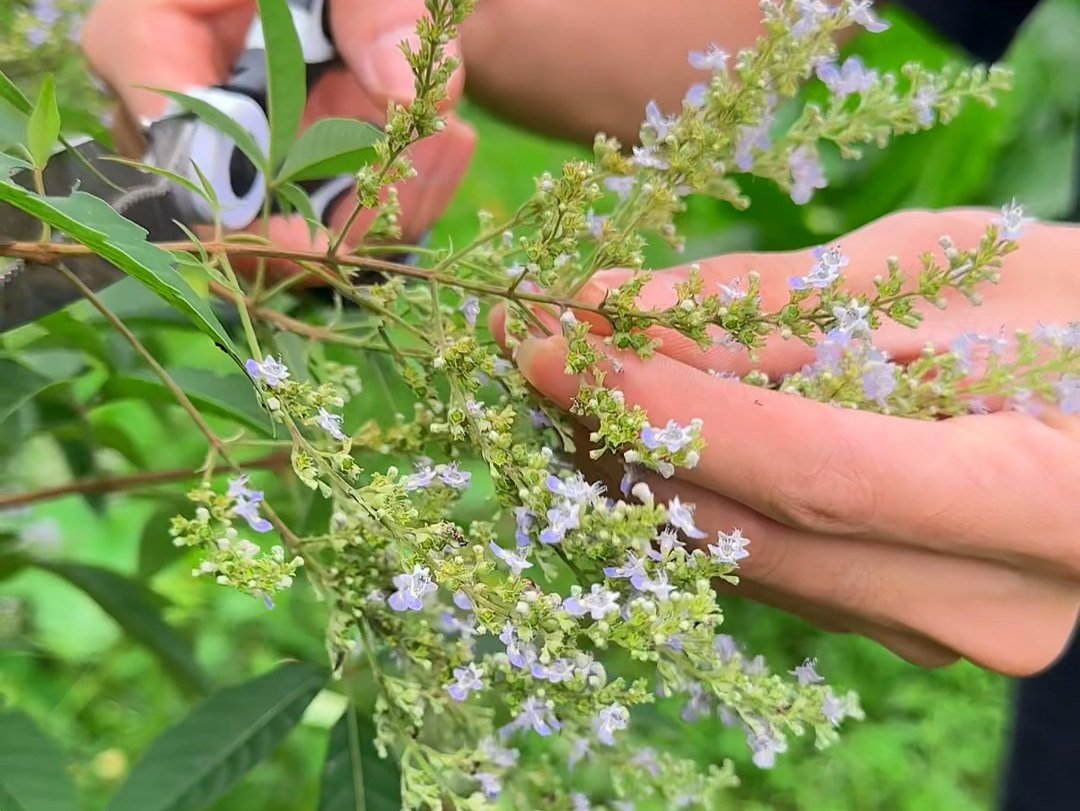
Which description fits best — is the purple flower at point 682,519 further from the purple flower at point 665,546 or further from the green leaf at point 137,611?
the green leaf at point 137,611

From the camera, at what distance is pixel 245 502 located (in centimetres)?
54

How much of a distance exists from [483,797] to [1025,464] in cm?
42

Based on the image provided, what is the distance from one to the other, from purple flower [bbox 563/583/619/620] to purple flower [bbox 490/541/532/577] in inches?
1.2

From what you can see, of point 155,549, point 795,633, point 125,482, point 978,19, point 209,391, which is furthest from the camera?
point 795,633

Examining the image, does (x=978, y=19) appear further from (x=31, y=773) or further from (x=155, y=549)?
(x=31, y=773)

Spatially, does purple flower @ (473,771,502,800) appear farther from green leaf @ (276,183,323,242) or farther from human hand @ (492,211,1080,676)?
green leaf @ (276,183,323,242)

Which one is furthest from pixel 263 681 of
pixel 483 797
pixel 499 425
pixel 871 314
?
pixel 871 314

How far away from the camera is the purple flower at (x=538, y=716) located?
0.57 meters

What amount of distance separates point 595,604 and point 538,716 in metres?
0.10

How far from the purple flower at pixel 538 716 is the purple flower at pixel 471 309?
23 centimetres

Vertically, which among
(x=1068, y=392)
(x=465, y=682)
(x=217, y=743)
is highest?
(x=1068, y=392)

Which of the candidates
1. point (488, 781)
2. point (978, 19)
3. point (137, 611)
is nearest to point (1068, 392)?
point (488, 781)

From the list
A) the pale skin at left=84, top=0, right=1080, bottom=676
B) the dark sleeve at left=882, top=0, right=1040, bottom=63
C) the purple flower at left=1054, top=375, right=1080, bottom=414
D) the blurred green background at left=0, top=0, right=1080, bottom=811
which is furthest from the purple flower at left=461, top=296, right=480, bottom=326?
the dark sleeve at left=882, top=0, right=1040, bottom=63

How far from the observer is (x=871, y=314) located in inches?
22.0
